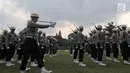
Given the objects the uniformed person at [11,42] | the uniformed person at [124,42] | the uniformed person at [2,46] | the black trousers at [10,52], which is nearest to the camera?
the black trousers at [10,52]

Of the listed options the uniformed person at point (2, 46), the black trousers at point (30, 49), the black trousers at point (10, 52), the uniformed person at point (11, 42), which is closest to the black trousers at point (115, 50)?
the uniformed person at point (11, 42)

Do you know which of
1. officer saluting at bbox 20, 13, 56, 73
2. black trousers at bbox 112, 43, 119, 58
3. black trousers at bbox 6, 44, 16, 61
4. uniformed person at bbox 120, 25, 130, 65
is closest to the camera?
officer saluting at bbox 20, 13, 56, 73

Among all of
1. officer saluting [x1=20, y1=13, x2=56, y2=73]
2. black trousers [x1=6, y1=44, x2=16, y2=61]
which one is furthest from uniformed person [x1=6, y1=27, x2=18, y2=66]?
officer saluting [x1=20, y1=13, x2=56, y2=73]

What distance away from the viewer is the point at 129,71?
14250 mm

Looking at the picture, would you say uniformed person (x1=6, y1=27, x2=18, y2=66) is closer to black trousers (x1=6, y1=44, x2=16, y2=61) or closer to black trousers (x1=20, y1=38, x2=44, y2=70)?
black trousers (x1=6, y1=44, x2=16, y2=61)

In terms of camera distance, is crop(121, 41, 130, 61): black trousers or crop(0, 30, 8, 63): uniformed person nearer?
crop(121, 41, 130, 61): black trousers

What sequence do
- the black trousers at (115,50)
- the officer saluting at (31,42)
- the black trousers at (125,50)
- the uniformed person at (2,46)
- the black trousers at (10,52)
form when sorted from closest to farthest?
the officer saluting at (31,42) < the black trousers at (10,52) < the black trousers at (125,50) < the uniformed person at (2,46) < the black trousers at (115,50)

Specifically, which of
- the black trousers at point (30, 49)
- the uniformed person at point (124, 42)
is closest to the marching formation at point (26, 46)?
the black trousers at point (30, 49)

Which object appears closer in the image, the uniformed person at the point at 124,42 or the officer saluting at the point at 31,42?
the officer saluting at the point at 31,42

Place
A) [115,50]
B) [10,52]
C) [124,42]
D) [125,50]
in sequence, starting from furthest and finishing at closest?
[115,50] → [125,50] → [124,42] → [10,52]

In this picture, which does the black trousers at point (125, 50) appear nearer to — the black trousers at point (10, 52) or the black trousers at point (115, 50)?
the black trousers at point (115, 50)

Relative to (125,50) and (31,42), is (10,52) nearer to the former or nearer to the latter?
(31,42)

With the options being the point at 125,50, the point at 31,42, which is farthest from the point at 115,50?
the point at 31,42

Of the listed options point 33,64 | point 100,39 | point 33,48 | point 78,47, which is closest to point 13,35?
point 33,64
